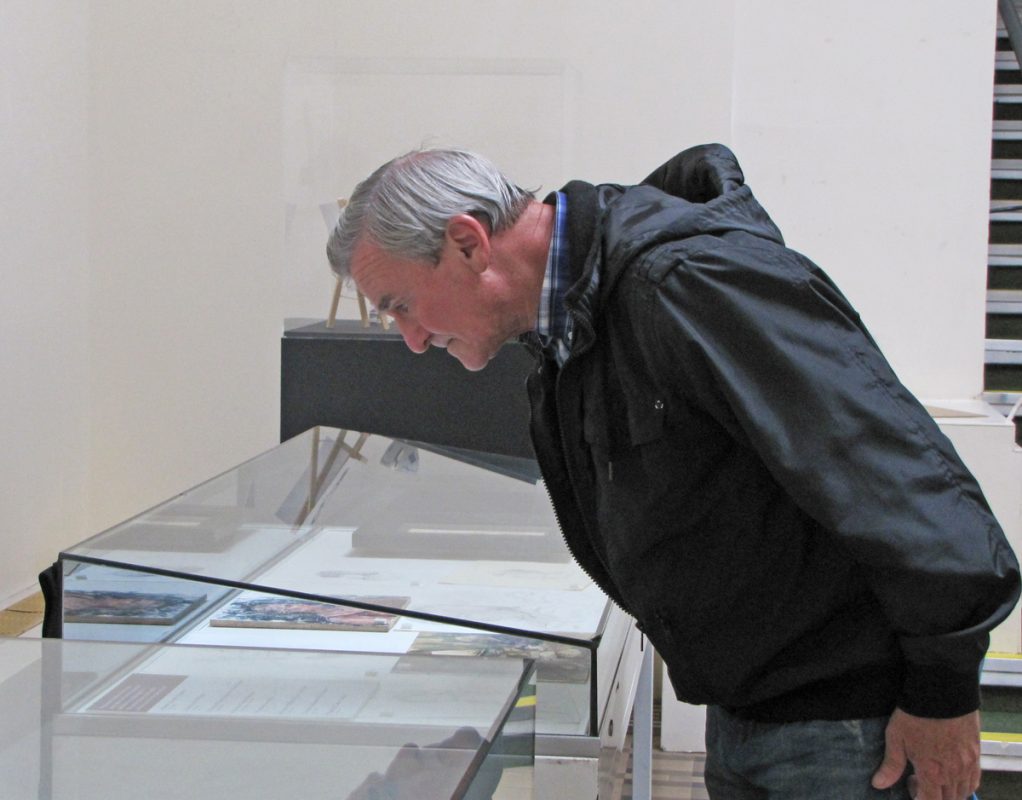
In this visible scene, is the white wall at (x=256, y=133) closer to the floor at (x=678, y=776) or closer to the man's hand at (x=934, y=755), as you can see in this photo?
the floor at (x=678, y=776)

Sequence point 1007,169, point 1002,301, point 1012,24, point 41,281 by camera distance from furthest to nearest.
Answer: point 1007,169 < point 1002,301 < point 41,281 < point 1012,24

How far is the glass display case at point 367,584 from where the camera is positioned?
1.38 metres

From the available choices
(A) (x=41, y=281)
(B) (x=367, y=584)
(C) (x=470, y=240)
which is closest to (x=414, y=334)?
(C) (x=470, y=240)

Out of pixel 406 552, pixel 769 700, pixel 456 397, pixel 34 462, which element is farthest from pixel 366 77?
pixel 769 700

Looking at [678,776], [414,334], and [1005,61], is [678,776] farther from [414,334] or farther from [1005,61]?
[1005,61]

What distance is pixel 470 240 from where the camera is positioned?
4.46ft

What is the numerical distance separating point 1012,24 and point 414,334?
3.57m

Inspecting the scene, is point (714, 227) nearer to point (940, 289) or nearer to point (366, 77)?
point (366, 77)

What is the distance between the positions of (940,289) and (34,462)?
3461mm

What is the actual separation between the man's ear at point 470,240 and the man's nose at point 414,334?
0.46 ft

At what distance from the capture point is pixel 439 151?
56.1 inches

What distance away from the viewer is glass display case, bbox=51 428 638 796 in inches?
54.4

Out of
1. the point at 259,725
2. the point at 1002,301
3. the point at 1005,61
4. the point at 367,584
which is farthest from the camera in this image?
the point at 1005,61

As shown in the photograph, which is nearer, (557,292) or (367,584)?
(557,292)
